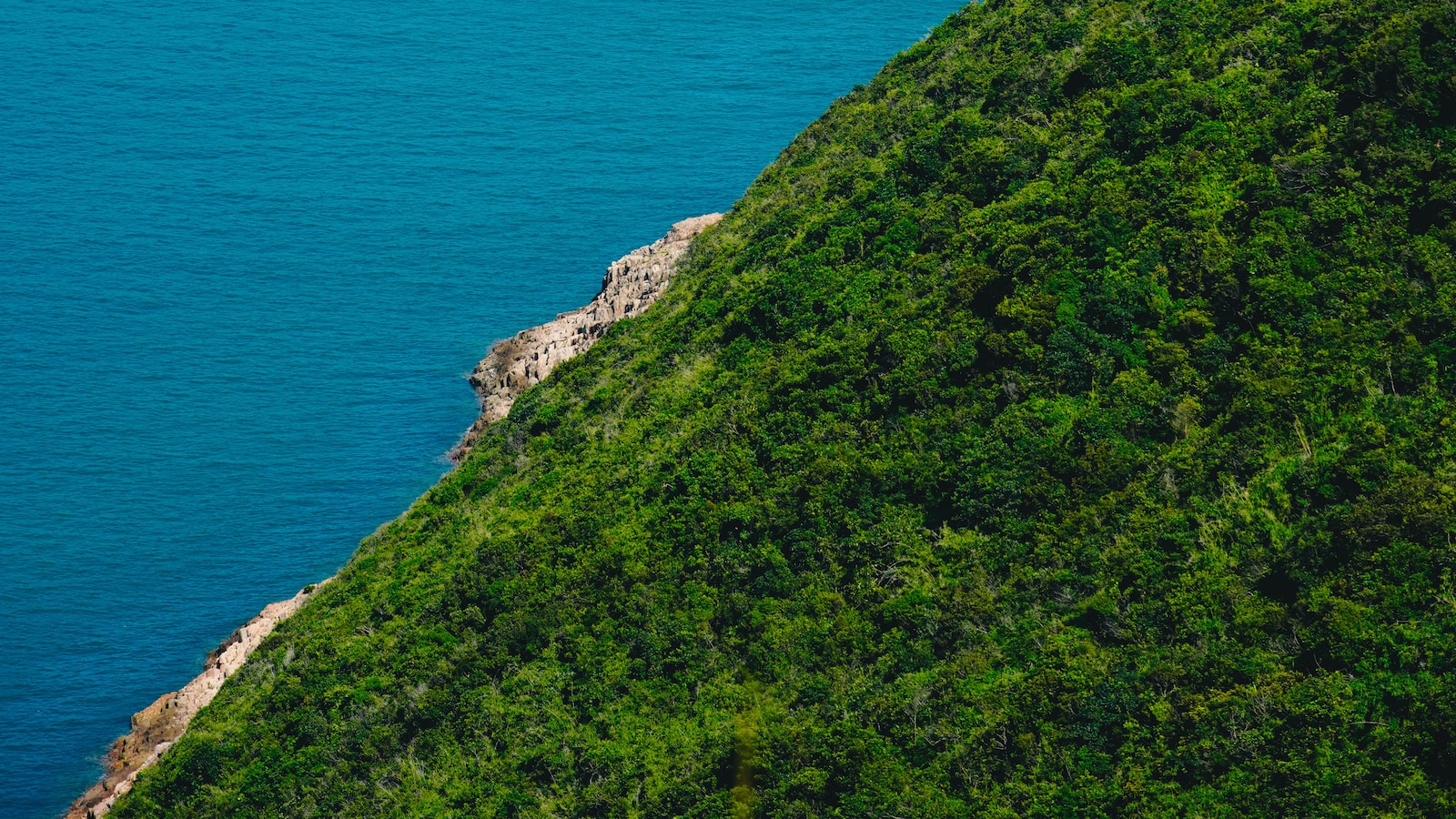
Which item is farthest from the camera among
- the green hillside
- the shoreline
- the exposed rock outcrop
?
the shoreline

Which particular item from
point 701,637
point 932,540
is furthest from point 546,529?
point 932,540

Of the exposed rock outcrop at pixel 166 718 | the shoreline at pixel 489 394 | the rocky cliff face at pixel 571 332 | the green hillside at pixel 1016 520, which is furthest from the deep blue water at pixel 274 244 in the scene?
the green hillside at pixel 1016 520

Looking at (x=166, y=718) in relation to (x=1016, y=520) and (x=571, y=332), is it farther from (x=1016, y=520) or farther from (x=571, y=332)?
(x=1016, y=520)

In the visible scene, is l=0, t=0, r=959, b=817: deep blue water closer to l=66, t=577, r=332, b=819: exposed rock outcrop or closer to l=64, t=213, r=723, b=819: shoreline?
l=66, t=577, r=332, b=819: exposed rock outcrop

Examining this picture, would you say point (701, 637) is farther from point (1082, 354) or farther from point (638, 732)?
point (1082, 354)

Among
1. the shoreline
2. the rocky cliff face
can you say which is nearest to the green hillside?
the shoreline

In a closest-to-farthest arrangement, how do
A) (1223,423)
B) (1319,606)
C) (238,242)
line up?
(1319,606), (1223,423), (238,242)
